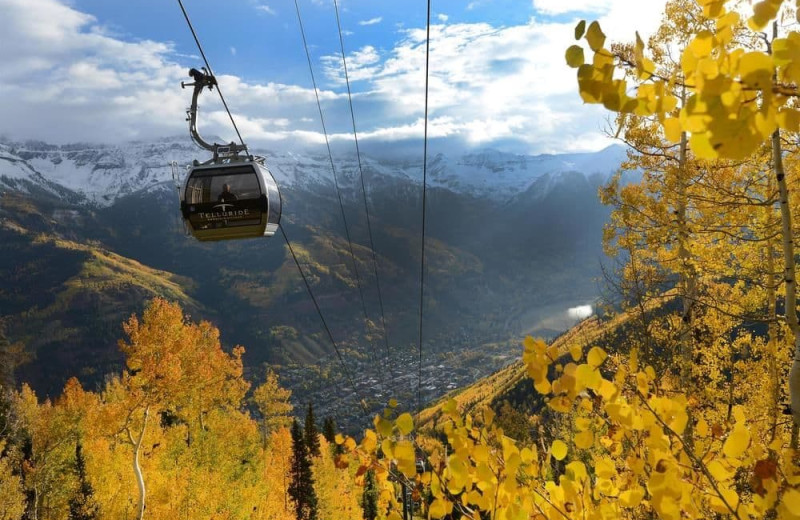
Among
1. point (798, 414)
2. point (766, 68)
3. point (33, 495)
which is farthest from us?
point (33, 495)

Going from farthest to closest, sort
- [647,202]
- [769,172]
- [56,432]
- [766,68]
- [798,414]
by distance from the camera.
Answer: [56,432], [647,202], [769,172], [798,414], [766,68]

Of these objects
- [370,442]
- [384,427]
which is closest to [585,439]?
[384,427]

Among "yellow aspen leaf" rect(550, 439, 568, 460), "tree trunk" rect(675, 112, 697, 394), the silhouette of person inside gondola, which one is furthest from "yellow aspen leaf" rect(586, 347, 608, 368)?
the silhouette of person inside gondola

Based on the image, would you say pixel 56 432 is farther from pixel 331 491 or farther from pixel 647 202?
pixel 647 202

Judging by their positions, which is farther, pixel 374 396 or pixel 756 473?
pixel 374 396

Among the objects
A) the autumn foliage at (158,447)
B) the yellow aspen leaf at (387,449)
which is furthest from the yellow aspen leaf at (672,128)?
the autumn foliage at (158,447)

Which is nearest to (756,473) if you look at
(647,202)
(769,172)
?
(769,172)

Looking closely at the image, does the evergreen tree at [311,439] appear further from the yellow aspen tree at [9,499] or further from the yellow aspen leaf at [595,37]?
the yellow aspen leaf at [595,37]
